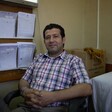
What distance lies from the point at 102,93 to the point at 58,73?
41 centimetres

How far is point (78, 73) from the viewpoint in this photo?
1550 mm

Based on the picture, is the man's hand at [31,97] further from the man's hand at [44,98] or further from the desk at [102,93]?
the desk at [102,93]

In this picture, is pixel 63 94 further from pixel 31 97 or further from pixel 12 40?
pixel 12 40

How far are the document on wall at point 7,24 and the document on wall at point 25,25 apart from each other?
5 centimetres

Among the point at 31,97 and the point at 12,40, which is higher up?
the point at 12,40

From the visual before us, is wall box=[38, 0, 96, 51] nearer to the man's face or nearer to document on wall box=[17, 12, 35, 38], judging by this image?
document on wall box=[17, 12, 35, 38]

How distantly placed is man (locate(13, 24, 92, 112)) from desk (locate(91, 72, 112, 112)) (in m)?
0.16

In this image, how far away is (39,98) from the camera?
1480 millimetres

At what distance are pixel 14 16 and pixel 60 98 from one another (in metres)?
0.97

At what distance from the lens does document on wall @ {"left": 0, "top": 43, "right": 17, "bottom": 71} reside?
6.06 feet

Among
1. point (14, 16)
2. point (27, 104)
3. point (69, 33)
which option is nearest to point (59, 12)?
point (69, 33)

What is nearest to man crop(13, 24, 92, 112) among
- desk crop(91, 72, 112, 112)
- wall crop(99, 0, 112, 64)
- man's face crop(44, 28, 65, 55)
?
man's face crop(44, 28, 65, 55)

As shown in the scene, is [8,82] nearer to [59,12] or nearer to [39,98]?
[39,98]

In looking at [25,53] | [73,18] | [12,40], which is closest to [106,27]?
[73,18]
